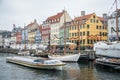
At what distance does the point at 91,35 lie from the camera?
96.4m

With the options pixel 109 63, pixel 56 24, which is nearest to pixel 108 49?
pixel 109 63

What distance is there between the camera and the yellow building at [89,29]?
96.8 m

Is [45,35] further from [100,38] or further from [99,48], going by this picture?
[99,48]

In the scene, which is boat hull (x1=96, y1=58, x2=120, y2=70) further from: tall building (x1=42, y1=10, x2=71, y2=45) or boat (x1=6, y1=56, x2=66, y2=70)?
tall building (x1=42, y1=10, x2=71, y2=45)

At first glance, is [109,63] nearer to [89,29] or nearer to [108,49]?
[108,49]

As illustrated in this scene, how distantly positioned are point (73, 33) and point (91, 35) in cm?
1004

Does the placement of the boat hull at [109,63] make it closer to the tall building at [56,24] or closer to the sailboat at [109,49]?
the sailboat at [109,49]

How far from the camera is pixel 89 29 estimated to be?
323 ft

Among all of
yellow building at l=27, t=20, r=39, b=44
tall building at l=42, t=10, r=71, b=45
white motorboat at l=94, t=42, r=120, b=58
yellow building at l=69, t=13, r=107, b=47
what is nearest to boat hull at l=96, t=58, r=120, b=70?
white motorboat at l=94, t=42, r=120, b=58

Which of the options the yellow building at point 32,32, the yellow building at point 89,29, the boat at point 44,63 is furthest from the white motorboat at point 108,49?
the yellow building at point 32,32

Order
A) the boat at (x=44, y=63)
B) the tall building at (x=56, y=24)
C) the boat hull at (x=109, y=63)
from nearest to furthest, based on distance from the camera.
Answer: the boat hull at (x=109, y=63), the boat at (x=44, y=63), the tall building at (x=56, y=24)

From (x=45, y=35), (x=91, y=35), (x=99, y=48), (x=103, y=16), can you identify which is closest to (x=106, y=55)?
(x=99, y=48)

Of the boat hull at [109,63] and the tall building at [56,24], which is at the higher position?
the tall building at [56,24]

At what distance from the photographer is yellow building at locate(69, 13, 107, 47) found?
96.8 m
